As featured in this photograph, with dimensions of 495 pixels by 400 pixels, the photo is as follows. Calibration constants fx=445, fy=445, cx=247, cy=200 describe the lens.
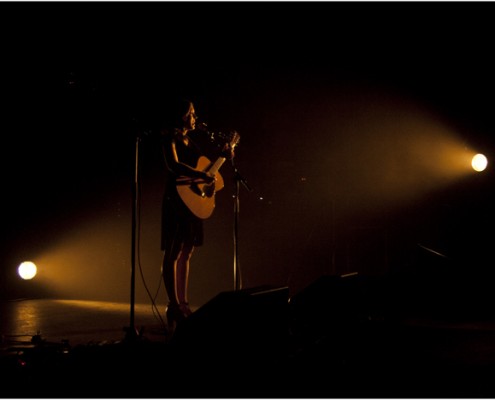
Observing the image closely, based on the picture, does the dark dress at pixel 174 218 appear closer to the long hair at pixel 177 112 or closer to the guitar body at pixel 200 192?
the guitar body at pixel 200 192

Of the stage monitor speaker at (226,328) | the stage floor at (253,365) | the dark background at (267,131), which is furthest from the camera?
the dark background at (267,131)

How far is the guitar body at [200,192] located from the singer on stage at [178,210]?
1 centimetres

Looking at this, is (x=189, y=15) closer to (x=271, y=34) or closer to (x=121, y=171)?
(x=271, y=34)

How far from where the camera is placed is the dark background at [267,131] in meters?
5.34

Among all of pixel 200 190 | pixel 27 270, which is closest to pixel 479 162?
pixel 200 190

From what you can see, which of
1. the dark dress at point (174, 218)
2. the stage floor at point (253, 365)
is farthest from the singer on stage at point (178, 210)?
the stage floor at point (253, 365)

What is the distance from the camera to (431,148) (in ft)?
19.3

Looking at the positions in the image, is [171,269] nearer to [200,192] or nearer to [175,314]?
[175,314]

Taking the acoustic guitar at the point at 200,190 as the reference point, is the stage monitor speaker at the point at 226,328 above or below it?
below

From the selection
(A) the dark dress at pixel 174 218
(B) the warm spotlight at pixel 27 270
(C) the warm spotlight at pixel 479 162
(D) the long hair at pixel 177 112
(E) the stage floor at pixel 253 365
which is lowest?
(E) the stage floor at pixel 253 365

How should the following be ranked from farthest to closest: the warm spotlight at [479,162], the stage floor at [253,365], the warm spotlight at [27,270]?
the warm spotlight at [27,270]
the warm spotlight at [479,162]
the stage floor at [253,365]

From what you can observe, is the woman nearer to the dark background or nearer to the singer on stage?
the singer on stage

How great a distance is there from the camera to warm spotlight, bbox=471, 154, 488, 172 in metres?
5.59

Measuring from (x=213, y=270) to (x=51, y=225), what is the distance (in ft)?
8.33
